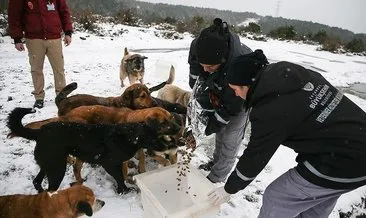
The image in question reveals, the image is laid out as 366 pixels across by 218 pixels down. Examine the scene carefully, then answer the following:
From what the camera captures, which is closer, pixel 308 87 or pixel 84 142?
pixel 308 87

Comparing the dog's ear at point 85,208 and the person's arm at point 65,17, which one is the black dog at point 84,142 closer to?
the dog's ear at point 85,208

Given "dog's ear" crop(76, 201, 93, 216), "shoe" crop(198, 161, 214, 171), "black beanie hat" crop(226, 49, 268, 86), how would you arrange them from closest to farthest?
"black beanie hat" crop(226, 49, 268, 86), "dog's ear" crop(76, 201, 93, 216), "shoe" crop(198, 161, 214, 171)

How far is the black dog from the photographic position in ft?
10.6

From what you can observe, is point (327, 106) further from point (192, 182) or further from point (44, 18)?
point (44, 18)

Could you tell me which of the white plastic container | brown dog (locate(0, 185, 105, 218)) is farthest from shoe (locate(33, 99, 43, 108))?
the white plastic container

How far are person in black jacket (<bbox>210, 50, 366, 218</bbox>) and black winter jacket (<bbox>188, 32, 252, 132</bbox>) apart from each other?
781 millimetres

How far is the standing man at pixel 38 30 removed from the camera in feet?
18.1

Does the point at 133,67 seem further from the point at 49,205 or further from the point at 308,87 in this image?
the point at 308,87

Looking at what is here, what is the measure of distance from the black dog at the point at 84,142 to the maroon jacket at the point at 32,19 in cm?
294

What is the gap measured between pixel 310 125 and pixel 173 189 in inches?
82.0

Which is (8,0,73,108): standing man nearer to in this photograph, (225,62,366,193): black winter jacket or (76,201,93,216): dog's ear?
(76,201,93,216): dog's ear

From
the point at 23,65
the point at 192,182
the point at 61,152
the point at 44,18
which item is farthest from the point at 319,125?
the point at 23,65

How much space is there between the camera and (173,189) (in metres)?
3.76

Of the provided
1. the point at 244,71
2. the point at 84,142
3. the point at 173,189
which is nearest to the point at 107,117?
the point at 84,142
